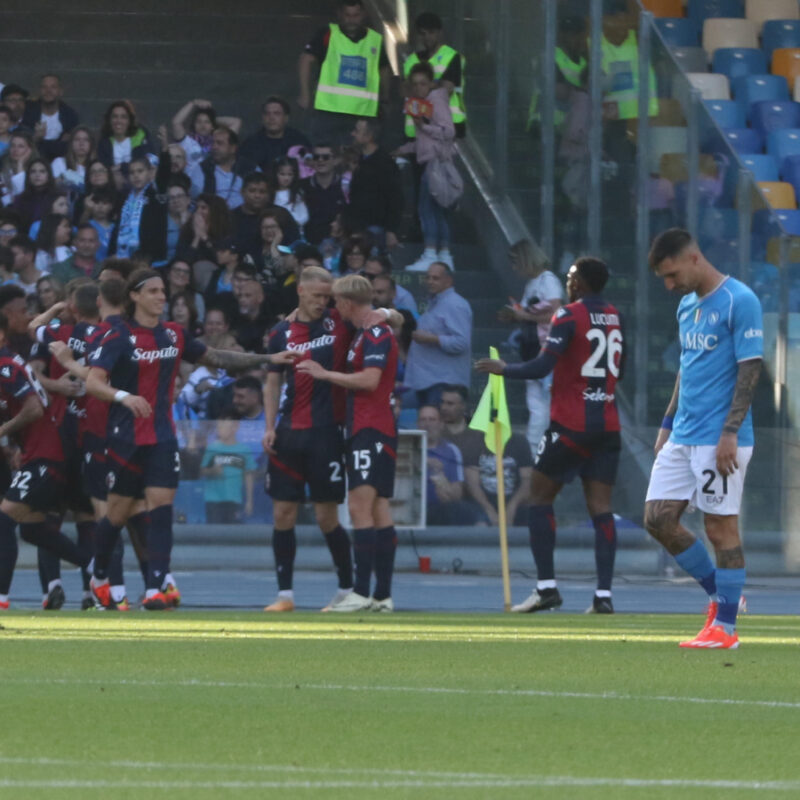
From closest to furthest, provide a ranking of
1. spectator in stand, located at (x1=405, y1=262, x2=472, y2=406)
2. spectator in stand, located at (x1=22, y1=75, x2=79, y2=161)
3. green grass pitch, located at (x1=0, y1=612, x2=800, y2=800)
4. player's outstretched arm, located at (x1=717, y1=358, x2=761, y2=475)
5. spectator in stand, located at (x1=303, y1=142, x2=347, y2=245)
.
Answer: green grass pitch, located at (x1=0, y1=612, x2=800, y2=800) → player's outstretched arm, located at (x1=717, y1=358, x2=761, y2=475) → spectator in stand, located at (x1=405, y1=262, x2=472, y2=406) → spectator in stand, located at (x1=303, y1=142, x2=347, y2=245) → spectator in stand, located at (x1=22, y1=75, x2=79, y2=161)

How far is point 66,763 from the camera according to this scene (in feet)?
17.8

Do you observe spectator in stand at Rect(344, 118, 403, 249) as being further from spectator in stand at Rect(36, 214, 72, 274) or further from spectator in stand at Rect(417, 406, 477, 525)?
spectator in stand at Rect(417, 406, 477, 525)

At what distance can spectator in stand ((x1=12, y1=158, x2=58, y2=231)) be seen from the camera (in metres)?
20.3

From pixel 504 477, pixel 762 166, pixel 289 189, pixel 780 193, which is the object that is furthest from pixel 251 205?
pixel 762 166

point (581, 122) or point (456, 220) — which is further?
point (456, 220)

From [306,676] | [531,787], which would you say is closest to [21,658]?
[306,676]

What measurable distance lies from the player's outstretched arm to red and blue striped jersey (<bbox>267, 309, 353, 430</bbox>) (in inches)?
163

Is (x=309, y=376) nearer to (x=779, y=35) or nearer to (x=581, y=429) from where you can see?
(x=581, y=429)

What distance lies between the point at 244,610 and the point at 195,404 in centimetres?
537

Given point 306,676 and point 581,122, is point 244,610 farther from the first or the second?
point 581,122

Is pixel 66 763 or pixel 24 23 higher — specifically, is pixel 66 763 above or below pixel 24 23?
below

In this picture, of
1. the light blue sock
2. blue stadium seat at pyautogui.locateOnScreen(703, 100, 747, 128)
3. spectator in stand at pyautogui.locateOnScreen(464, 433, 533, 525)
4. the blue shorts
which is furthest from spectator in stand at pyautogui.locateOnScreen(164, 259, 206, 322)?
the light blue sock

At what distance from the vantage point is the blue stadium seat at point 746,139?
23125 mm

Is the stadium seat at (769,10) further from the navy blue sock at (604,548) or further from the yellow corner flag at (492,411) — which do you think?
the navy blue sock at (604,548)
